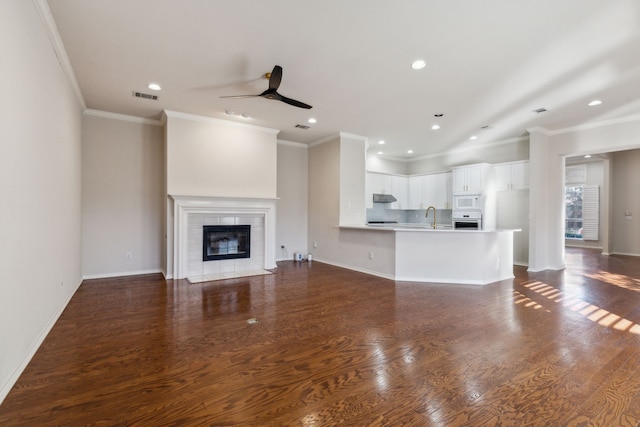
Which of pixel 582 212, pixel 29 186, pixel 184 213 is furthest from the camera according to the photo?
pixel 582 212

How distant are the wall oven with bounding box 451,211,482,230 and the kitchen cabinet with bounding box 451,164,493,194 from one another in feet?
1.70

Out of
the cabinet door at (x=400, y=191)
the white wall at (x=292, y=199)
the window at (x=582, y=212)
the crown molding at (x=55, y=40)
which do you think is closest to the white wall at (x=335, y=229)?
the white wall at (x=292, y=199)

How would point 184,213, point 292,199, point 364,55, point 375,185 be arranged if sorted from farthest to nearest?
point 375,185 < point 292,199 < point 184,213 < point 364,55

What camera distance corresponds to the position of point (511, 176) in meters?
6.79

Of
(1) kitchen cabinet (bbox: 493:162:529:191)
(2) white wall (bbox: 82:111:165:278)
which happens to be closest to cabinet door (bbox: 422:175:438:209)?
(1) kitchen cabinet (bbox: 493:162:529:191)

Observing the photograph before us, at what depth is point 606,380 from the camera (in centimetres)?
212

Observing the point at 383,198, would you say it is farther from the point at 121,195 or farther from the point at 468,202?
the point at 121,195

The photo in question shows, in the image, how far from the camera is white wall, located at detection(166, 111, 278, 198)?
525 centimetres

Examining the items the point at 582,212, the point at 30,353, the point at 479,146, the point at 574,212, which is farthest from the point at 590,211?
the point at 30,353

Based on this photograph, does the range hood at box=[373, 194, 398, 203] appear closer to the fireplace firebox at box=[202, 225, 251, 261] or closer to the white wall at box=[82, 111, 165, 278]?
the fireplace firebox at box=[202, 225, 251, 261]

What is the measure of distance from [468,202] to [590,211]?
5.40m

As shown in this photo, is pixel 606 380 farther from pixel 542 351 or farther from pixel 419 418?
pixel 419 418

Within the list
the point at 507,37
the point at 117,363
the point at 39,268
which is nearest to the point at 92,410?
the point at 117,363

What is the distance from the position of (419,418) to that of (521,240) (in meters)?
6.43
